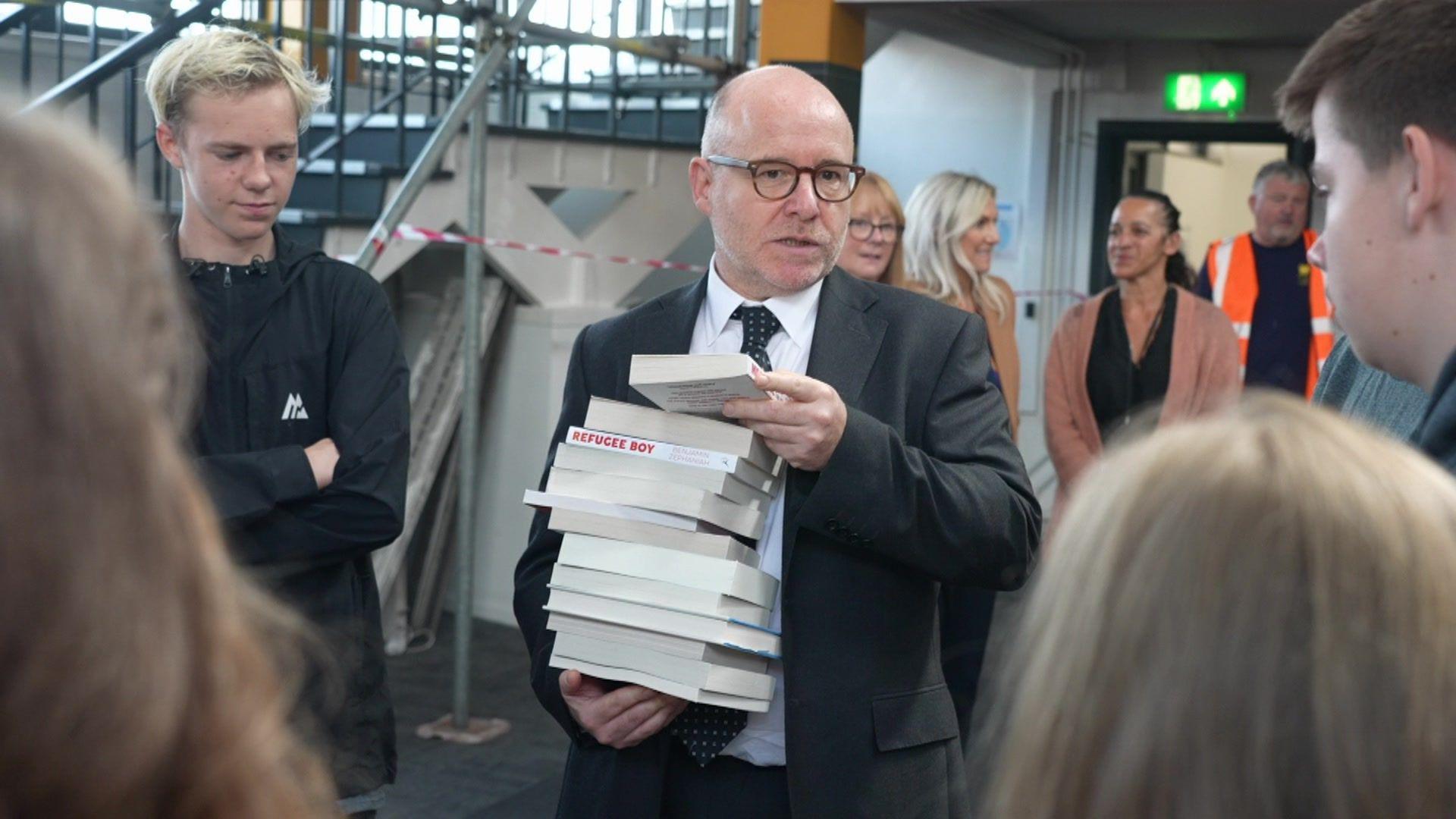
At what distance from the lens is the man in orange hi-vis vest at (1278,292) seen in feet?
19.7

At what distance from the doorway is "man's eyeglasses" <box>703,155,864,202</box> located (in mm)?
5846

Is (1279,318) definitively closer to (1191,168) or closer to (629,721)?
(1191,168)

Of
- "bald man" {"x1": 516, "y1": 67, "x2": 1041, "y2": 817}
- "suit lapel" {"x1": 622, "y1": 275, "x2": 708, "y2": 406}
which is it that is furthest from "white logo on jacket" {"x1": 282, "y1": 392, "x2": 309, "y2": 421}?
"suit lapel" {"x1": 622, "y1": 275, "x2": 708, "y2": 406}

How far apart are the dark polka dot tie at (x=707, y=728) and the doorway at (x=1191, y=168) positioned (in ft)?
20.5

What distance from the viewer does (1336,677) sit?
0.69 meters

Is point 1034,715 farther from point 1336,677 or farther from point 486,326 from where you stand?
point 486,326

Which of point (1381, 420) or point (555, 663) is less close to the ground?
point (1381, 420)

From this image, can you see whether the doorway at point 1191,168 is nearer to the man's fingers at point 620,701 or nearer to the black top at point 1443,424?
the man's fingers at point 620,701

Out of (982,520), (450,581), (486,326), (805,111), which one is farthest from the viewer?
(450,581)

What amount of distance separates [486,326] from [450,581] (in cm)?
122

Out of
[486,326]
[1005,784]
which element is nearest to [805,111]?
[1005,784]

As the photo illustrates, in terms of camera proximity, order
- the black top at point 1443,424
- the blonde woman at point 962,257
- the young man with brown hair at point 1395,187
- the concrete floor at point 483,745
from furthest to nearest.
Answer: the blonde woman at point 962,257
the concrete floor at point 483,745
the young man with brown hair at point 1395,187
the black top at point 1443,424

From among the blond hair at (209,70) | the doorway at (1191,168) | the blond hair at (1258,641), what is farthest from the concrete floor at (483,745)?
the doorway at (1191,168)

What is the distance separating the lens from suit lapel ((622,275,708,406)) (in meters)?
2.04
